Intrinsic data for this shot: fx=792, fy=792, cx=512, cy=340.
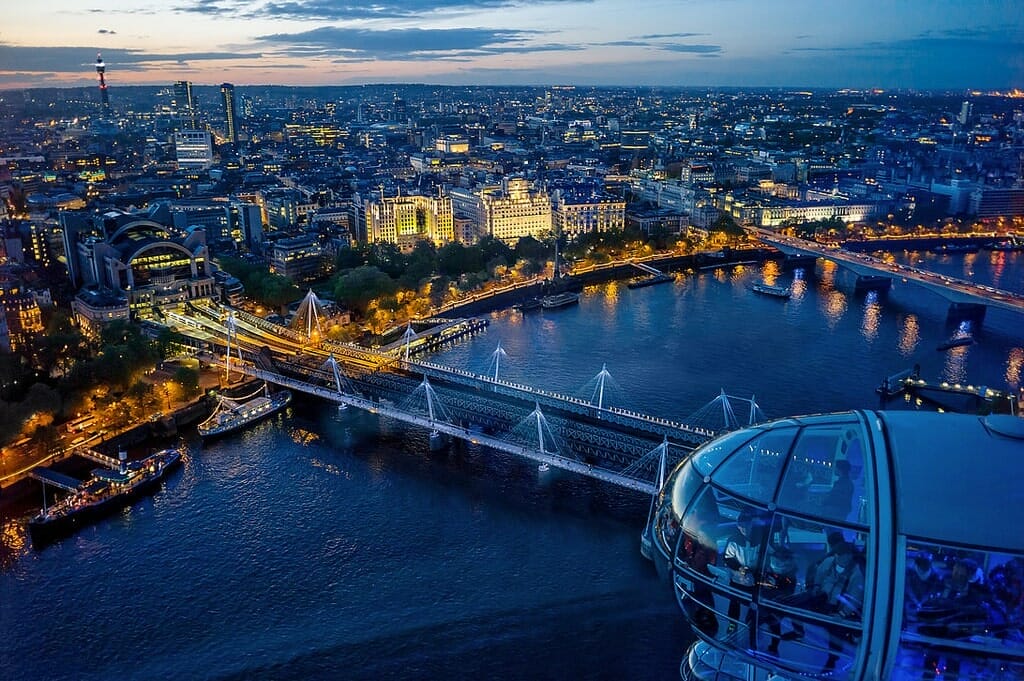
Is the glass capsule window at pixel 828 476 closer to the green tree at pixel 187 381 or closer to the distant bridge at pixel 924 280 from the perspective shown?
the green tree at pixel 187 381

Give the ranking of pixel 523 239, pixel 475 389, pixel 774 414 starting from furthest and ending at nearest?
pixel 523 239 < pixel 475 389 < pixel 774 414

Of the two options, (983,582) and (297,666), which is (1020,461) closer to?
(983,582)

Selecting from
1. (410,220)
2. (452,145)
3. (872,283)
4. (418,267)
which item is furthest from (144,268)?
(452,145)

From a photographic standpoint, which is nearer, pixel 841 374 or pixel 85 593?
pixel 85 593

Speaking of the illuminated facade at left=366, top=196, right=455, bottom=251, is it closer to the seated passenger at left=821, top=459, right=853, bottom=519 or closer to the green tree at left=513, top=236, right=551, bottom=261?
the green tree at left=513, top=236, right=551, bottom=261

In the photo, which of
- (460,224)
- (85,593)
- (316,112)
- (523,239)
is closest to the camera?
(85,593)

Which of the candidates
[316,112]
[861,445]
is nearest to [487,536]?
[861,445]
